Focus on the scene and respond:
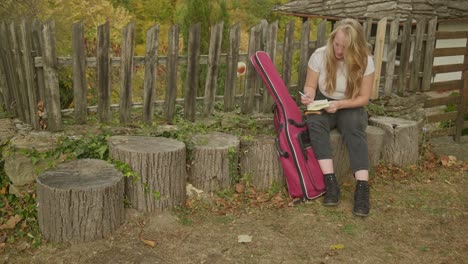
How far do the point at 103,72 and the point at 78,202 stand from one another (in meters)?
1.49

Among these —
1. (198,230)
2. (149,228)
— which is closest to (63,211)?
(149,228)

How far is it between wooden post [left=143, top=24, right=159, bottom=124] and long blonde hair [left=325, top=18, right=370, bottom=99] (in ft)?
5.57

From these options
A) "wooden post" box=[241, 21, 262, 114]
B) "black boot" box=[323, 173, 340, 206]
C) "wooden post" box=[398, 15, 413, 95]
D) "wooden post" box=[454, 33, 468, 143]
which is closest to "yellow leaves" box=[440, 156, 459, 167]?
"wooden post" box=[398, 15, 413, 95]

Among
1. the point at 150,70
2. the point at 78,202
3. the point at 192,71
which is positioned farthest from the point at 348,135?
the point at 78,202

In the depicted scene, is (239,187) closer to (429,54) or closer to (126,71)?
(126,71)

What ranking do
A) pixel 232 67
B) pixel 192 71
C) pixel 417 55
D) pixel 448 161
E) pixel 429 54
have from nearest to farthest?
pixel 192 71
pixel 232 67
pixel 448 161
pixel 417 55
pixel 429 54

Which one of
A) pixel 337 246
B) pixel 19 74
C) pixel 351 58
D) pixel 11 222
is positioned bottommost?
pixel 337 246

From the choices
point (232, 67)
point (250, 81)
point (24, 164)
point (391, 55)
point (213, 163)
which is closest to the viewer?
point (24, 164)

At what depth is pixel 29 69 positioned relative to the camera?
14.2 ft

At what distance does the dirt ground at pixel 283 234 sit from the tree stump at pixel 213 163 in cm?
17

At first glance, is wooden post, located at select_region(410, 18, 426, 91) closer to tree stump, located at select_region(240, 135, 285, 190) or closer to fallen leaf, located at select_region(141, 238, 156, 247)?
tree stump, located at select_region(240, 135, 285, 190)

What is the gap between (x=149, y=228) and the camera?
398 centimetres

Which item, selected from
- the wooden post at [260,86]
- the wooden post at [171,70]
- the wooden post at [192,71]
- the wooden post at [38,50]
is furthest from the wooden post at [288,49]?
the wooden post at [38,50]

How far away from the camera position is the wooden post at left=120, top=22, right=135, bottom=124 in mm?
4543
